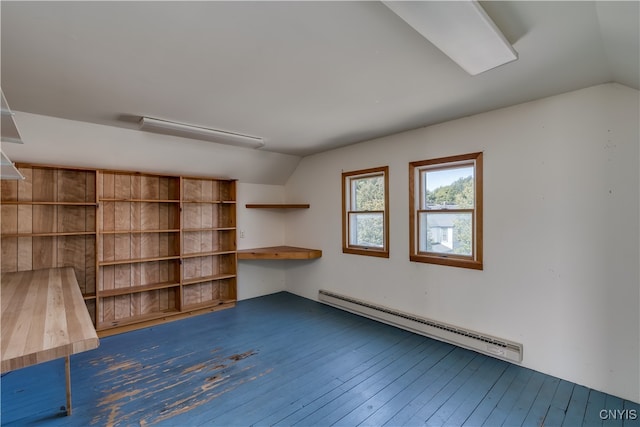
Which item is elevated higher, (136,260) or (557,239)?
(557,239)

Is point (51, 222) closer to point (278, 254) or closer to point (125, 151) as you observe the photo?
point (125, 151)

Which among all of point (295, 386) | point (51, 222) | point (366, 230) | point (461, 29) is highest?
point (461, 29)

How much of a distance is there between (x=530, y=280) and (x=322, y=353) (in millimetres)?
2099

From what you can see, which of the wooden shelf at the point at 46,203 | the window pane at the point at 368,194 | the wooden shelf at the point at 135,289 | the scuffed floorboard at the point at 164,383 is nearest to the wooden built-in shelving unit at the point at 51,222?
the wooden shelf at the point at 46,203

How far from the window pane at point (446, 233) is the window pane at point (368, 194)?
695mm

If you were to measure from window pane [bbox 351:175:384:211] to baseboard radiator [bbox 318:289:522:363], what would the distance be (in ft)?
4.40

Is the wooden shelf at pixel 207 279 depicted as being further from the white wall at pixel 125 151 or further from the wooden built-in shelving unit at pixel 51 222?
the white wall at pixel 125 151

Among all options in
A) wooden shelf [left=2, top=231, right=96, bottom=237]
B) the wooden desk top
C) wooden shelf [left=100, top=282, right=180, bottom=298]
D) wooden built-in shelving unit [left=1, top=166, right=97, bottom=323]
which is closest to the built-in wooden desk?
the wooden desk top

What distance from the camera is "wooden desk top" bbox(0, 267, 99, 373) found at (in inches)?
49.3

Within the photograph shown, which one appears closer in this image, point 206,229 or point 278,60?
point 278,60

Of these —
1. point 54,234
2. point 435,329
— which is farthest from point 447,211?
point 54,234

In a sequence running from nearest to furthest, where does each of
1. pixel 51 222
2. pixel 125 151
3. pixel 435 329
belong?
pixel 435 329
pixel 51 222
pixel 125 151

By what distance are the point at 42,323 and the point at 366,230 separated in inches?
136

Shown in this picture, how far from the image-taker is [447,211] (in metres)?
3.24
